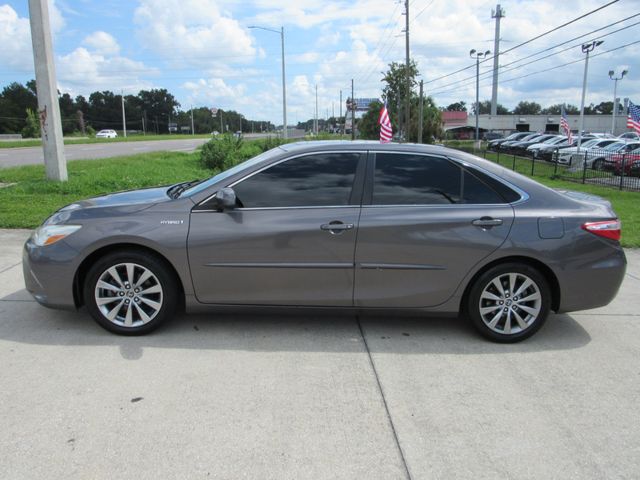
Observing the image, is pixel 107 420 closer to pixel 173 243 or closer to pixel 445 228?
pixel 173 243

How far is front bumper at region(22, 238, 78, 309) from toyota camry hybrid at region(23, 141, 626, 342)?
0.4 inches

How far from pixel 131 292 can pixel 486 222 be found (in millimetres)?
2862

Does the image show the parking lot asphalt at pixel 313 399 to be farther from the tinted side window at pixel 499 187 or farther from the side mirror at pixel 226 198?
the tinted side window at pixel 499 187

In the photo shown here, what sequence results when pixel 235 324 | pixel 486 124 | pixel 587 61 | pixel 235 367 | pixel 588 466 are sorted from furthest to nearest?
1. pixel 486 124
2. pixel 587 61
3. pixel 235 324
4. pixel 235 367
5. pixel 588 466

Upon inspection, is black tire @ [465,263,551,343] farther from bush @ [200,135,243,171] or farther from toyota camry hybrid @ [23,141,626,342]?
bush @ [200,135,243,171]

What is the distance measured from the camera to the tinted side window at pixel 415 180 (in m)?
4.34

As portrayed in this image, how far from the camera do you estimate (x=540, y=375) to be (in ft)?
12.6

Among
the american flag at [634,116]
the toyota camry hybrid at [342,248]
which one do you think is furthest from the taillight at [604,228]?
the american flag at [634,116]

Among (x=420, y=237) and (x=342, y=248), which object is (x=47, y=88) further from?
(x=420, y=237)

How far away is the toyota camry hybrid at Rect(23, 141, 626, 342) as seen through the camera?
420 centimetres

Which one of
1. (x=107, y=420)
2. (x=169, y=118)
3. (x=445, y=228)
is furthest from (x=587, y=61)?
(x=169, y=118)

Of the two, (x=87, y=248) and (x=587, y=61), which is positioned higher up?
(x=587, y=61)

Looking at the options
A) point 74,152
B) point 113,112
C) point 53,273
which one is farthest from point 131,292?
point 113,112

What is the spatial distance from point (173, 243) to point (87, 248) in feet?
2.21
